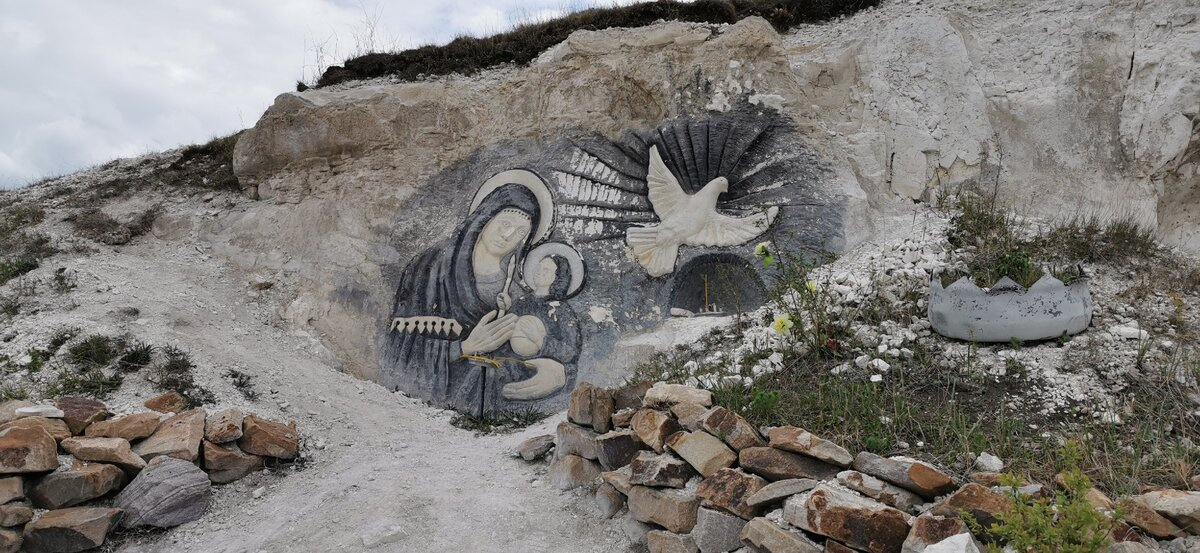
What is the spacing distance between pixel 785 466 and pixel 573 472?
130 cm

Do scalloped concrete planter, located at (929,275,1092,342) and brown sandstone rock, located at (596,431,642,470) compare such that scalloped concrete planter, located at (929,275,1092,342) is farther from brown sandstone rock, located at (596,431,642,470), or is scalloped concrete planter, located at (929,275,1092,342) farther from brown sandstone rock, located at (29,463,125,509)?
brown sandstone rock, located at (29,463,125,509)

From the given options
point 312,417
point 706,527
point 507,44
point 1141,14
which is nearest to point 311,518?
point 312,417

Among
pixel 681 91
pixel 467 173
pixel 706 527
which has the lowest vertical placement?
pixel 706 527

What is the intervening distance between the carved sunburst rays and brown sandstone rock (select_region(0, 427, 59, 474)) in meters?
3.68

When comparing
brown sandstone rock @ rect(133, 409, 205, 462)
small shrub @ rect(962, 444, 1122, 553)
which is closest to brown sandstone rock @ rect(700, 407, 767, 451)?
small shrub @ rect(962, 444, 1122, 553)

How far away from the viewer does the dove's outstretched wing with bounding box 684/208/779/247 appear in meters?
5.60

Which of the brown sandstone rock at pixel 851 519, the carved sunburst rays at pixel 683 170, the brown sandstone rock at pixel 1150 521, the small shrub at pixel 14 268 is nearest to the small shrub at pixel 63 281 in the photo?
the small shrub at pixel 14 268

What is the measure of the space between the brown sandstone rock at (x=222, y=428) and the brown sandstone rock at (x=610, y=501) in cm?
220

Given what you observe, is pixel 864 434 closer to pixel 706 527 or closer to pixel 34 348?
pixel 706 527

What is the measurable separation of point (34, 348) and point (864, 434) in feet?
17.2

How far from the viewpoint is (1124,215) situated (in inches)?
211

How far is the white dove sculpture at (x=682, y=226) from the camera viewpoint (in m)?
5.64

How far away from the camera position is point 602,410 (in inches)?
150

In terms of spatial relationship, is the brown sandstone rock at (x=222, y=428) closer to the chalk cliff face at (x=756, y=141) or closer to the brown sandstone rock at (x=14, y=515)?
the brown sandstone rock at (x=14, y=515)
